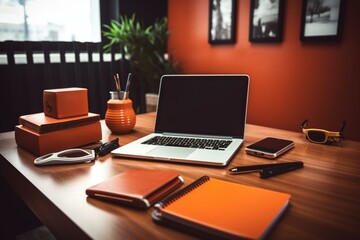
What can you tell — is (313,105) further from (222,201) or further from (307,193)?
(222,201)

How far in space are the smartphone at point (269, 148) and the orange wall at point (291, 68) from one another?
5.10 ft

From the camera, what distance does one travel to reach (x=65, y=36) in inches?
120

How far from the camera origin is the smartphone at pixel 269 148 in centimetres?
100

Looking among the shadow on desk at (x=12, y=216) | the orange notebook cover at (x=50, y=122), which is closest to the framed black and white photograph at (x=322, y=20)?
the orange notebook cover at (x=50, y=122)

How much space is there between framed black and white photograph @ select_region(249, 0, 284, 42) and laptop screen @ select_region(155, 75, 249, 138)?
1.64m

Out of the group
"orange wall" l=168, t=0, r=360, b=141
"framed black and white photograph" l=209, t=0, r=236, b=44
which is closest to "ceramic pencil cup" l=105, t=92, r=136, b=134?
"orange wall" l=168, t=0, r=360, b=141

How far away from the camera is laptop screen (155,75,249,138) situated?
1194 mm

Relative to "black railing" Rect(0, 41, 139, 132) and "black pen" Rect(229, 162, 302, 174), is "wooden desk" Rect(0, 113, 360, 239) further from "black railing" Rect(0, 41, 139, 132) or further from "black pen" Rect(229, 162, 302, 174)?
"black railing" Rect(0, 41, 139, 132)

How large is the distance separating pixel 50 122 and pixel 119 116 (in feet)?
1.01

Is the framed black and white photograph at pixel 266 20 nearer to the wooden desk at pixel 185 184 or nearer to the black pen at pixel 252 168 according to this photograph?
the wooden desk at pixel 185 184

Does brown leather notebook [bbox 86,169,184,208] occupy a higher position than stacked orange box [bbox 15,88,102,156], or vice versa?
stacked orange box [bbox 15,88,102,156]

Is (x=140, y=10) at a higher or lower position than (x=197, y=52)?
higher

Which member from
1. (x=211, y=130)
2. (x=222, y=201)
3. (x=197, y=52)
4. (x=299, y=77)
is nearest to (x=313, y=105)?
(x=299, y=77)

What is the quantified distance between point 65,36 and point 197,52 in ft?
4.58
